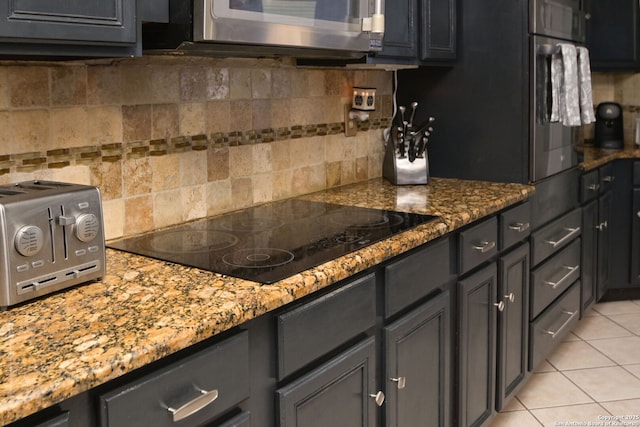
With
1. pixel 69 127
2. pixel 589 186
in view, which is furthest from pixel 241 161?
pixel 589 186

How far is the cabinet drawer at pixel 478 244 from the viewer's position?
214cm

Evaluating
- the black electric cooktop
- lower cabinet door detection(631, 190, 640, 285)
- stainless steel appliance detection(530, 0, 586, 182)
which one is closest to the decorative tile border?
the black electric cooktop

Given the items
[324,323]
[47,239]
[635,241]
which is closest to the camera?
[47,239]

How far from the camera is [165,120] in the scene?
75.3 inches

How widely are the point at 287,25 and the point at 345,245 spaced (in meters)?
0.54

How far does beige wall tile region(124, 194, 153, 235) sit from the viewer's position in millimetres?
1824

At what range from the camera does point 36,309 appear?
1226 mm

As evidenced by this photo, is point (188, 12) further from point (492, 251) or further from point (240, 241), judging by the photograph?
point (492, 251)

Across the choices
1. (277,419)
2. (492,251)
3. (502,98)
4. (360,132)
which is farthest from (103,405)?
(502,98)

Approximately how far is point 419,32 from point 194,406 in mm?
1754

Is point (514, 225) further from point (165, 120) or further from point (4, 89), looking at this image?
point (4, 89)

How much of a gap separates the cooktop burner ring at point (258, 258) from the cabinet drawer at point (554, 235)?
137cm

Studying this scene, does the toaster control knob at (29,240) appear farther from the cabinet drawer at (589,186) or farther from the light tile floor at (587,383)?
the cabinet drawer at (589,186)

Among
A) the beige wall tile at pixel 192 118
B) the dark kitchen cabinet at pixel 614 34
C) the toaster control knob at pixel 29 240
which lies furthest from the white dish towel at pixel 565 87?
the toaster control knob at pixel 29 240
